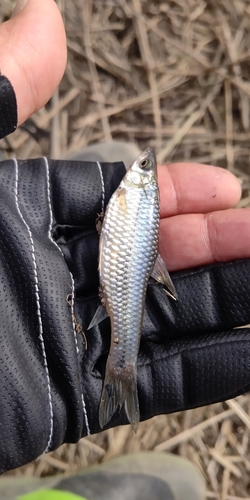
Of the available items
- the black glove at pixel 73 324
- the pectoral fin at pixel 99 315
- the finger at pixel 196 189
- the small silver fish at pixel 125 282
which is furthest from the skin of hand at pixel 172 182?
the pectoral fin at pixel 99 315

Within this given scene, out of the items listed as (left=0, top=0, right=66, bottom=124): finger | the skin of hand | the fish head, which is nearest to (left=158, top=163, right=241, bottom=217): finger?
the skin of hand

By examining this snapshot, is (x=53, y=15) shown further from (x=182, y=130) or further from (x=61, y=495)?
(x=61, y=495)

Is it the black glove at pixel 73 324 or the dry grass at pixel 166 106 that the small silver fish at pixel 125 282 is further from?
the dry grass at pixel 166 106

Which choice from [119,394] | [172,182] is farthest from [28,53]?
[119,394]

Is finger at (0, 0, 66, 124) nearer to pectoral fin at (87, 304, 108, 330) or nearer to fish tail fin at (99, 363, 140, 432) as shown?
pectoral fin at (87, 304, 108, 330)

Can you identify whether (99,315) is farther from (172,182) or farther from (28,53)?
(28,53)

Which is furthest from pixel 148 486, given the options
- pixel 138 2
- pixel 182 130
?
pixel 138 2
